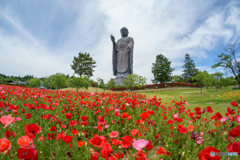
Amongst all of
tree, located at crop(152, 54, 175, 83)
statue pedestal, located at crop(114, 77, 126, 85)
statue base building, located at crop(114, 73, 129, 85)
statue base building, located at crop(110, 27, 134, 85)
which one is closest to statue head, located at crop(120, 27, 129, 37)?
statue base building, located at crop(110, 27, 134, 85)

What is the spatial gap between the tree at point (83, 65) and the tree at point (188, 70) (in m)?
39.7

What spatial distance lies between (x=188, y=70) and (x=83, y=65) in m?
44.5

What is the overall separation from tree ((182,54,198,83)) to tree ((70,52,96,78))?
1565 inches

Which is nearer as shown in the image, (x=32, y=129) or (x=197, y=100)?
(x=32, y=129)

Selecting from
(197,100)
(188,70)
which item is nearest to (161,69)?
(188,70)

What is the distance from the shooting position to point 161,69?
136ft

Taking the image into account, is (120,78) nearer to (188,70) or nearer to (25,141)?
(25,141)

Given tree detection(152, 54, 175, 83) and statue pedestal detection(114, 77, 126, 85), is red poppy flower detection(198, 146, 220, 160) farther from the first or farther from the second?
tree detection(152, 54, 175, 83)

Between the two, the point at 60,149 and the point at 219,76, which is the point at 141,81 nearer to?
the point at 219,76

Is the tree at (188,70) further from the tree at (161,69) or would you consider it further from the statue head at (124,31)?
the statue head at (124,31)

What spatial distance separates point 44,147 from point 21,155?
3.93 ft

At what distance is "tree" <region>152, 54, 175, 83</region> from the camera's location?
40.7 meters

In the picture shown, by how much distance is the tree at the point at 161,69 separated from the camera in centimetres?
4069

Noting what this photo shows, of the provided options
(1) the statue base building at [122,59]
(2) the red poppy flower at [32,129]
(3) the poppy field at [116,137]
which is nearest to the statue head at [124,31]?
(1) the statue base building at [122,59]
